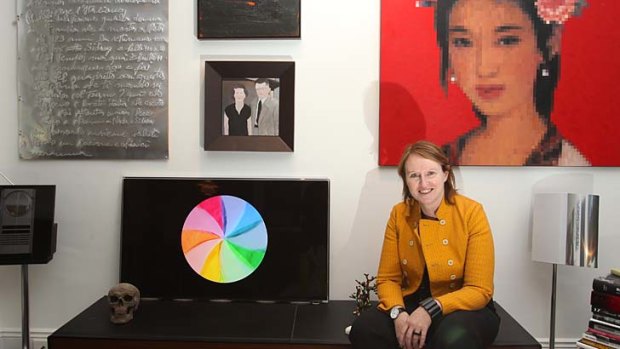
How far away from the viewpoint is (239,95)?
2498 millimetres

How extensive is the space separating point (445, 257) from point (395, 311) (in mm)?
301

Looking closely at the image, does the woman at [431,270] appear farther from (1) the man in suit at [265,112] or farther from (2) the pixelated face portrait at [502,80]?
(1) the man in suit at [265,112]

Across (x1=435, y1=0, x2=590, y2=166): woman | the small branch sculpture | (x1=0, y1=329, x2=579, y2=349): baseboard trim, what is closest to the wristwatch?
the small branch sculpture

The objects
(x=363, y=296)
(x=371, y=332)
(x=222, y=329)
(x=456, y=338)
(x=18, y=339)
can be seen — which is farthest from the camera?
(x=18, y=339)

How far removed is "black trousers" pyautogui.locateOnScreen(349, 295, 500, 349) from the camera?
1.71 meters

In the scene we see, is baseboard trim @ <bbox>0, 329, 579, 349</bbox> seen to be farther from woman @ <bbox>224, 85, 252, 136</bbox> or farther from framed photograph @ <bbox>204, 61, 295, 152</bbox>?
woman @ <bbox>224, 85, 252, 136</bbox>

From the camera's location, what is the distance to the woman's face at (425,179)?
194 cm

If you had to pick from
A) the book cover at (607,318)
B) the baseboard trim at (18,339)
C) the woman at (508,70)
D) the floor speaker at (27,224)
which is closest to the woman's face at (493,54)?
the woman at (508,70)

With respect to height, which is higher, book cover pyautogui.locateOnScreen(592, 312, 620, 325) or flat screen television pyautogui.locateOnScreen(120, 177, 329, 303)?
flat screen television pyautogui.locateOnScreen(120, 177, 329, 303)

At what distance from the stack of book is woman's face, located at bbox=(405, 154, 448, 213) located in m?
0.93

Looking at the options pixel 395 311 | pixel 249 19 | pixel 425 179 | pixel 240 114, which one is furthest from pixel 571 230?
pixel 249 19

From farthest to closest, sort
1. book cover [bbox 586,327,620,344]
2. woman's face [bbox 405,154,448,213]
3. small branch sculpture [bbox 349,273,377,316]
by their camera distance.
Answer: small branch sculpture [bbox 349,273,377,316] → book cover [bbox 586,327,620,344] → woman's face [bbox 405,154,448,213]

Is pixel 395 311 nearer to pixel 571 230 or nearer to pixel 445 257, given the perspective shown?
pixel 445 257

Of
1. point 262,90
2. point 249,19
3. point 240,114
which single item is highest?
point 249,19
